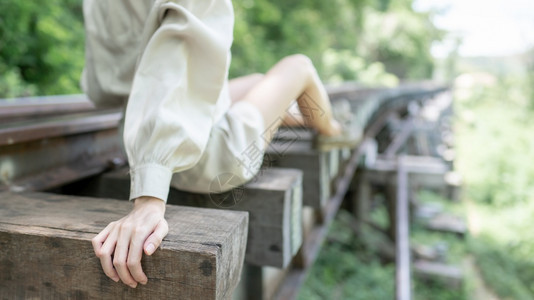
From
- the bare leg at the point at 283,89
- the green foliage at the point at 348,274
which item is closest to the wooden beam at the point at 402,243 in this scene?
the green foliage at the point at 348,274

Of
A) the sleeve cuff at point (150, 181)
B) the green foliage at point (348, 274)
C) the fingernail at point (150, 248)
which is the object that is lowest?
the green foliage at point (348, 274)

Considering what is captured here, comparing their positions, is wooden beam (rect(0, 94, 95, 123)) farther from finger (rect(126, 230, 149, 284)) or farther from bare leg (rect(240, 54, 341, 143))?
finger (rect(126, 230, 149, 284))

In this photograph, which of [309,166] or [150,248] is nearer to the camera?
[150,248]

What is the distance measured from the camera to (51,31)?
232 inches

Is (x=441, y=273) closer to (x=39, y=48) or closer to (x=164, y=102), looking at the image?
(x=164, y=102)

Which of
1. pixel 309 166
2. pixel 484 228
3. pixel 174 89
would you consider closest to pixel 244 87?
pixel 309 166

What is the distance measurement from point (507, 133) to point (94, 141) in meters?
19.7

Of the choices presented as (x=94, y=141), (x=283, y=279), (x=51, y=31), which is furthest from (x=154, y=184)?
(x=51, y=31)

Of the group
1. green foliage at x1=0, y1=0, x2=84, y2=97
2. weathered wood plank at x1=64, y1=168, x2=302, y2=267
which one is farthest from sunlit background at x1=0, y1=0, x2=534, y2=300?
weathered wood plank at x1=64, y1=168, x2=302, y2=267

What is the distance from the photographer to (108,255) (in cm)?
81

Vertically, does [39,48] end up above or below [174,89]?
below

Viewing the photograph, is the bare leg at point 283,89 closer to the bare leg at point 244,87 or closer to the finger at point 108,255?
the bare leg at point 244,87

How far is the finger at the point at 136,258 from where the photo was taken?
2.65 feet

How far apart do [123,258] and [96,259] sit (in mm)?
78
